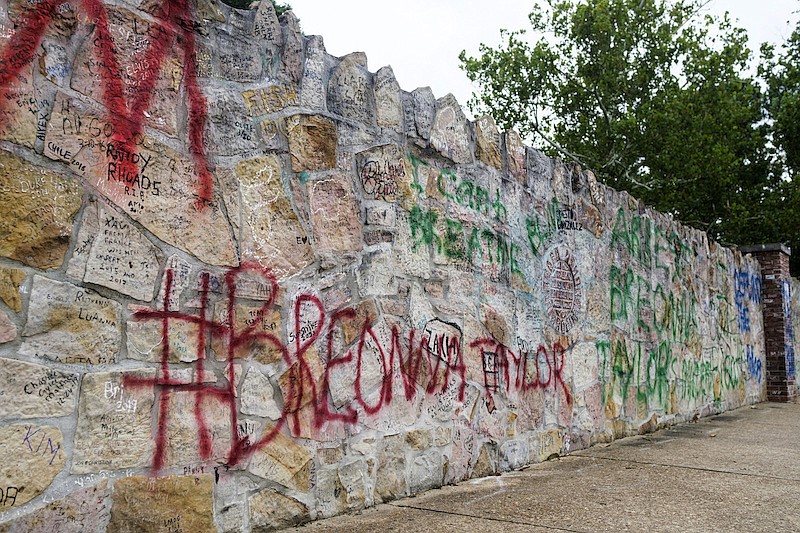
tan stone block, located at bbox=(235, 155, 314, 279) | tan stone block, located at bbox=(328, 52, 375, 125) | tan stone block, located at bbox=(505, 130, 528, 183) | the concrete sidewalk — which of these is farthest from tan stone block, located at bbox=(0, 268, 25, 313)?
tan stone block, located at bbox=(505, 130, 528, 183)

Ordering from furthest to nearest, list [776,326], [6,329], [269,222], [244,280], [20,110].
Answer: [776,326]
[269,222]
[244,280]
[20,110]
[6,329]

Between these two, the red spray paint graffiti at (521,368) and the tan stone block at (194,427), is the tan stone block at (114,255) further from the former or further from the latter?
the red spray paint graffiti at (521,368)

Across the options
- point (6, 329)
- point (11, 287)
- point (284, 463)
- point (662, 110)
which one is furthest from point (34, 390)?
point (662, 110)

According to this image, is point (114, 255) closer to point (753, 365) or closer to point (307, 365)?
point (307, 365)

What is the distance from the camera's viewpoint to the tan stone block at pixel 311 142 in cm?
355

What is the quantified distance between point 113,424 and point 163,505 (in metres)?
0.38

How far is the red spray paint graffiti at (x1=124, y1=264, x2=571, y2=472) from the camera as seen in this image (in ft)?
9.61

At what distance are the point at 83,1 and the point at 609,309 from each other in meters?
4.97

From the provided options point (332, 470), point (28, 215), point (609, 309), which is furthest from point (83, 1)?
point (609, 309)

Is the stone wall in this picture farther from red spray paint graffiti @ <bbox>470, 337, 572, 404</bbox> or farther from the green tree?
the green tree

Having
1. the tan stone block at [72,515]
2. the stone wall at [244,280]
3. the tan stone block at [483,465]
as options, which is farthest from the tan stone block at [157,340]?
the tan stone block at [483,465]

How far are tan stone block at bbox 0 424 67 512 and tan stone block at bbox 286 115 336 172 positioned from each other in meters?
1.64

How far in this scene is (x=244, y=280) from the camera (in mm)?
3223

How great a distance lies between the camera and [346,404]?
369cm
